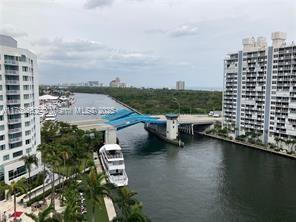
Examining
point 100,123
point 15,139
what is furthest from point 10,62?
point 100,123

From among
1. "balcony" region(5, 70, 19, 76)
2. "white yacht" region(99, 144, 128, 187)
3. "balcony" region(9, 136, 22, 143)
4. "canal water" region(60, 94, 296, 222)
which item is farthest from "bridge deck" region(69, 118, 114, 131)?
"balcony" region(5, 70, 19, 76)

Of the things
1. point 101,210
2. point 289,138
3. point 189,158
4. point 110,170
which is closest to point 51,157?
point 101,210

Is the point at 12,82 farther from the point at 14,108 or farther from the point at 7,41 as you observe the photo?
the point at 7,41

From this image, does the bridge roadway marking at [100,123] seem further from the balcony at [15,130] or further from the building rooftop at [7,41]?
the building rooftop at [7,41]

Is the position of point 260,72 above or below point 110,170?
above

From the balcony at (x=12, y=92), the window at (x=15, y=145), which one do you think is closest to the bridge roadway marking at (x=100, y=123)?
the window at (x=15, y=145)

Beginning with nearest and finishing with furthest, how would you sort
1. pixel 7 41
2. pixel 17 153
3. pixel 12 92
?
pixel 12 92
pixel 17 153
pixel 7 41

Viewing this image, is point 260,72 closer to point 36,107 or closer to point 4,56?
point 36,107
